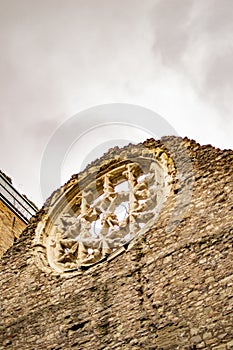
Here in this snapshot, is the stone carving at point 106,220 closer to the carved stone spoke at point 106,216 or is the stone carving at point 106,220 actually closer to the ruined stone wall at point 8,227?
the carved stone spoke at point 106,216

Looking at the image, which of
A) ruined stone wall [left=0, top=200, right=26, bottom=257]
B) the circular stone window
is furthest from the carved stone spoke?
ruined stone wall [left=0, top=200, right=26, bottom=257]

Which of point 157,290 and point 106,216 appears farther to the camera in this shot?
point 106,216

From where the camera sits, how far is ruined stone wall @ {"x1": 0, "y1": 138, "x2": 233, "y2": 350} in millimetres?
6625

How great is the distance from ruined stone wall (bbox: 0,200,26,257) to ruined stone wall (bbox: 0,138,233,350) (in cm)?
467

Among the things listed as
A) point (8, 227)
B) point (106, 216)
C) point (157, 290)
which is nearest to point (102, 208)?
point (106, 216)

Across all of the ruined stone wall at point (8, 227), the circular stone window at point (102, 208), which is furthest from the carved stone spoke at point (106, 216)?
the ruined stone wall at point (8, 227)

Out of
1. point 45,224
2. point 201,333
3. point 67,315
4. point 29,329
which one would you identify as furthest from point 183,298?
point 45,224

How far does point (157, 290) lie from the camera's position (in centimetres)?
727

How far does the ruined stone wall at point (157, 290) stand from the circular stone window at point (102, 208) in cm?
29

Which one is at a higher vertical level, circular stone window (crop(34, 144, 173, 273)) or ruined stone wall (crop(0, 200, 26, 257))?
ruined stone wall (crop(0, 200, 26, 257))

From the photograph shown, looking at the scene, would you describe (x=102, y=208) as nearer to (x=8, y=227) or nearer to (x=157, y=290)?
(x=157, y=290)

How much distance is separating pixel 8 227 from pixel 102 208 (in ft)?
18.8

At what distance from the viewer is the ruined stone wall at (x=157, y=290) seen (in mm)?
6625

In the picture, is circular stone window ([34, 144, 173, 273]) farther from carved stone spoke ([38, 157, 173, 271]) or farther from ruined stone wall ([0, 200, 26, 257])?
ruined stone wall ([0, 200, 26, 257])
